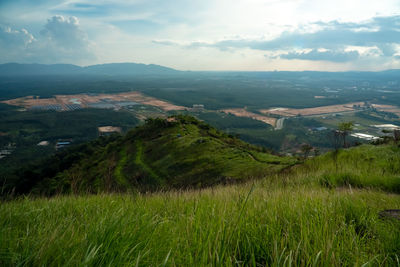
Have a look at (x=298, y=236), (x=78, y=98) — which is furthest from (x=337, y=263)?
(x=78, y=98)

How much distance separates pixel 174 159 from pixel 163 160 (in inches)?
83.8

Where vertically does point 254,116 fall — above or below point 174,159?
below

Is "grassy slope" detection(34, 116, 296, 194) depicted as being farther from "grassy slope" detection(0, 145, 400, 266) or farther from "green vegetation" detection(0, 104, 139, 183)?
"green vegetation" detection(0, 104, 139, 183)

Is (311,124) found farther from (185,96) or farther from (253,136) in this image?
(185,96)

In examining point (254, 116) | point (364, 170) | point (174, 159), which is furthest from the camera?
point (254, 116)

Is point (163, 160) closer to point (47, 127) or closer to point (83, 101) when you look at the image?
point (47, 127)

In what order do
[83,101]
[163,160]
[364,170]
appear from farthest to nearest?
1. [83,101]
2. [163,160]
3. [364,170]

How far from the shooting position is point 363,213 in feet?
7.41

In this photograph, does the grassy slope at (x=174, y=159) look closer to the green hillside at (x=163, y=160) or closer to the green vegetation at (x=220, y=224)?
the green hillside at (x=163, y=160)

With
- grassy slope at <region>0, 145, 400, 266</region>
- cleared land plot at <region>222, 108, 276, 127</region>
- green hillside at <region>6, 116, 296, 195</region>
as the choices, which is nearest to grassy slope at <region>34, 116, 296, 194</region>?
green hillside at <region>6, 116, 296, 195</region>

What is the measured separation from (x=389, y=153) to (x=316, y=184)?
3661 millimetres

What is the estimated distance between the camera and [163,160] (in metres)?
36.9

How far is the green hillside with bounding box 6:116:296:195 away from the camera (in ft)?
86.4

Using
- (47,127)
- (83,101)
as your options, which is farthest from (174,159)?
(83,101)
